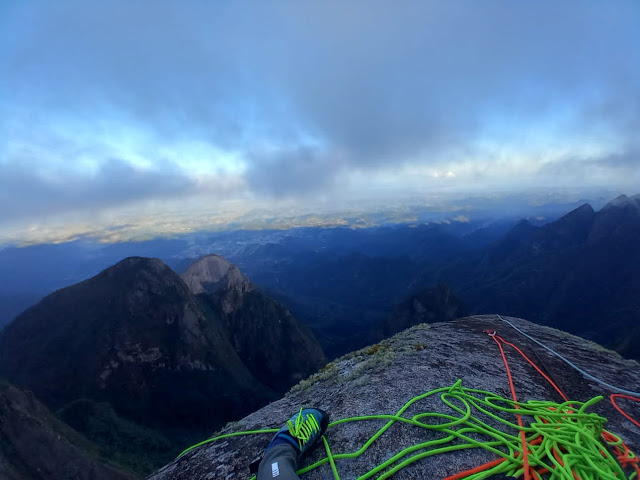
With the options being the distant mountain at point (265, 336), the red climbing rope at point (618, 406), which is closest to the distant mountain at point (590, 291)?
the distant mountain at point (265, 336)

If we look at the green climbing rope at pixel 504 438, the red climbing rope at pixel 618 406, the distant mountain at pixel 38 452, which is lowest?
the distant mountain at pixel 38 452

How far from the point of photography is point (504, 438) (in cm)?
399

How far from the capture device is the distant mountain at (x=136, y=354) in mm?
72188

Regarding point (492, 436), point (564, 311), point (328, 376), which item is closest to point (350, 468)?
point (492, 436)

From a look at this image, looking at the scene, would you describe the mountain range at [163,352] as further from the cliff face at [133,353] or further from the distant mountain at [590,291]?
the distant mountain at [590,291]

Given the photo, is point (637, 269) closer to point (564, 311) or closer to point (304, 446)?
point (564, 311)

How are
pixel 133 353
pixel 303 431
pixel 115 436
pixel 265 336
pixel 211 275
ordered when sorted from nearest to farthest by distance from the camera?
pixel 303 431
pixel 115 436
pixel 133 353
pixel 265 336
pixel 211 275

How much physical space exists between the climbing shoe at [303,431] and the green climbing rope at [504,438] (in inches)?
9.0

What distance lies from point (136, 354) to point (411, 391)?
93.5 m

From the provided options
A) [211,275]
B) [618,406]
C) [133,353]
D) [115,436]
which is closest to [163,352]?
[133,353]

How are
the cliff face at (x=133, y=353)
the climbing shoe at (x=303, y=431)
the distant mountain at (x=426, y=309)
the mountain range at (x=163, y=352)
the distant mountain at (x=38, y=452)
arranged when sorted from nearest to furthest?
the climbing shoe at (x=303, y=431), the distant mountain at (x=38, y=452), the mountain range at (x=163, y=352), the cliff face at (x=133, y=353), the distant mountain at (x=426, y=309)

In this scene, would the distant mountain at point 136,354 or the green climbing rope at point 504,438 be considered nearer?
the green climbing rope at point 504,438

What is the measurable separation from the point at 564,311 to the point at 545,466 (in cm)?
20624

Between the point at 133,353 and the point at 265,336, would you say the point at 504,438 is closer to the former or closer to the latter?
the point at 133,353
